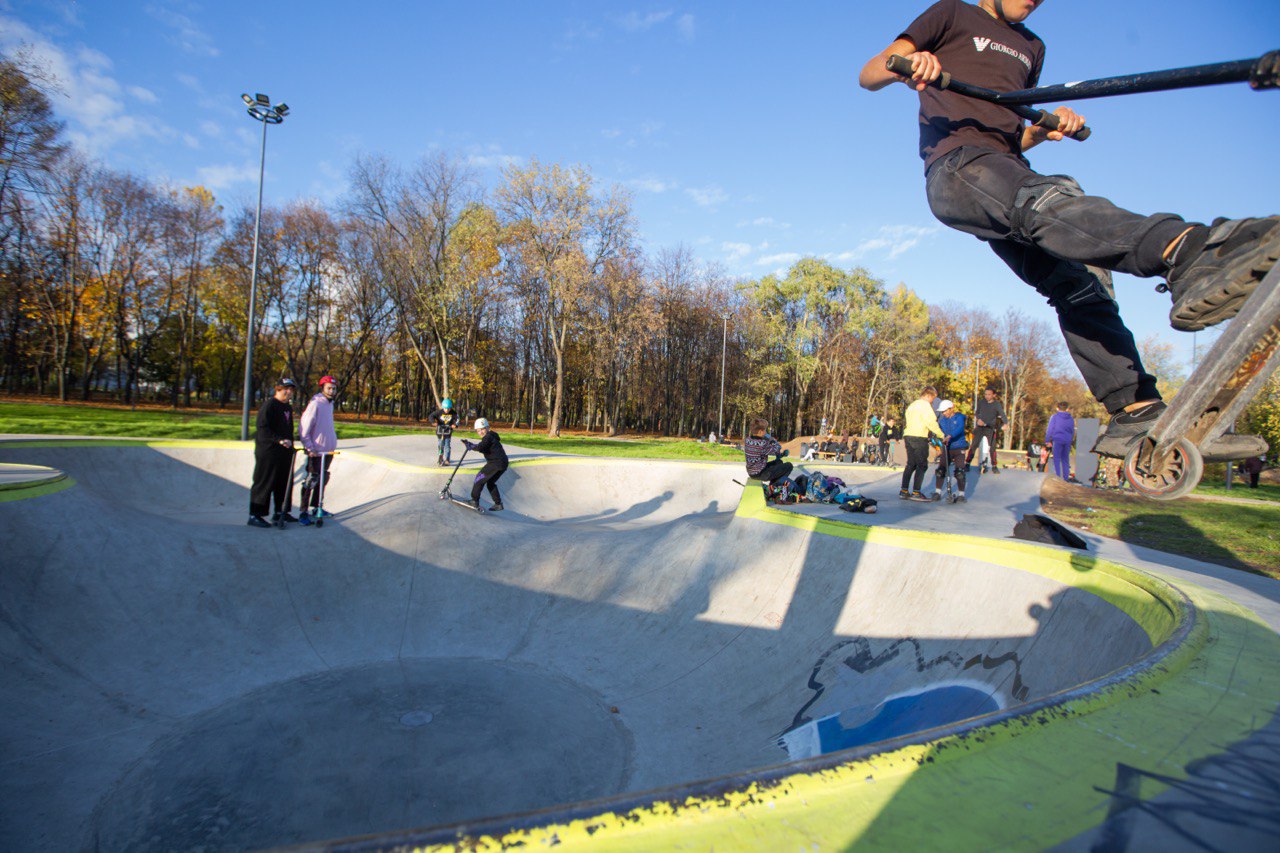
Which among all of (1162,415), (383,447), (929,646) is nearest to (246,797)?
(929,646)

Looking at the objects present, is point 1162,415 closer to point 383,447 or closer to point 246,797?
point 246,797

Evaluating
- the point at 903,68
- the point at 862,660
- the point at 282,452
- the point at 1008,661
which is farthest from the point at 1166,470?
the point at 282,452

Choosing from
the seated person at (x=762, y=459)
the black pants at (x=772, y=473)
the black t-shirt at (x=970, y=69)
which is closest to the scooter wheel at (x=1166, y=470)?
the black t-shirt at (x=970, y=69)

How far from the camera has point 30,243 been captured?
28688 millimetres

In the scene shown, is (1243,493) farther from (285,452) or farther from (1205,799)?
(285,452)

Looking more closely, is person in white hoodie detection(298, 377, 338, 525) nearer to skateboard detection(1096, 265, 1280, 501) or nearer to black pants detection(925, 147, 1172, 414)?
black pants detection(925, 147, 1172, 414)

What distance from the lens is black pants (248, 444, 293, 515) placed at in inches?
295

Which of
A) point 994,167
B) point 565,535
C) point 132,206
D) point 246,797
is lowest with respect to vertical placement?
point 246,797

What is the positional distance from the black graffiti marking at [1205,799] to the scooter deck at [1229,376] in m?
1.45

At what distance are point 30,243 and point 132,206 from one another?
4.81 meters

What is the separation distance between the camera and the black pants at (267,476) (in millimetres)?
7492

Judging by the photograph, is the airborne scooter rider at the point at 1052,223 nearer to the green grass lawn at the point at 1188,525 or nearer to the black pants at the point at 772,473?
the green grass lawn at the point at 1188,525

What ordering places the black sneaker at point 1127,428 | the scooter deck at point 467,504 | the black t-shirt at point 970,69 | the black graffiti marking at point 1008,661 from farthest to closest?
the scooter deck at point 467,504 < the black graffiti marking at point 1008,661 < the black t-shirt at point 970,69 < the black sneaker at point 1127,428

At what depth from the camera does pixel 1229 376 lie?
2.03 metres
